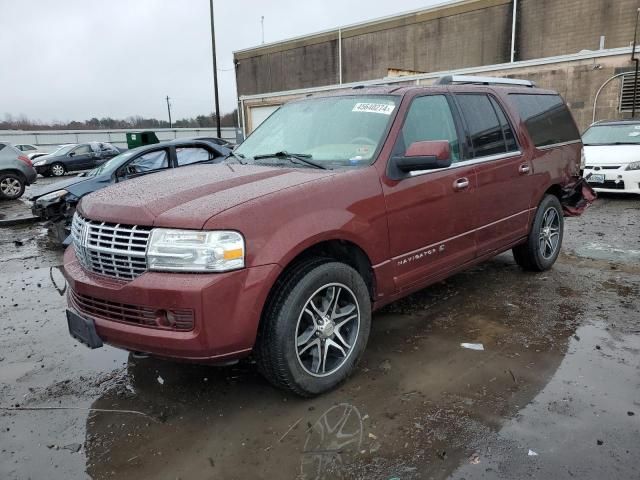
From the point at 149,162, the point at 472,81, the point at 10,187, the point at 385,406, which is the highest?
the point at 472,81

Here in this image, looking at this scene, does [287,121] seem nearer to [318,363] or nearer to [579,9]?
[318,363]

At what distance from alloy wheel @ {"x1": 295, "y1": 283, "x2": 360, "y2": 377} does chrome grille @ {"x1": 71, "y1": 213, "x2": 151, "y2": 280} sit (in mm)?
968

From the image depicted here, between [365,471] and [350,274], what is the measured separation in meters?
1.16

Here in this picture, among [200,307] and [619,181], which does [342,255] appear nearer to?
[200,307]

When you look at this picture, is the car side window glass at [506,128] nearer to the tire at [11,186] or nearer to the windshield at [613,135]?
the windshield at [613,135]

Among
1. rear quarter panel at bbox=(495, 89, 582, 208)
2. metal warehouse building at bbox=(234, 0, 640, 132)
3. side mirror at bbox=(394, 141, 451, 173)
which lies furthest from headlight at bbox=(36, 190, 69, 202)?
metal warehouse building at bbox=(234, 0, 640, 132)

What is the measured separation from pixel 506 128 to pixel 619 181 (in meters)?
6.25

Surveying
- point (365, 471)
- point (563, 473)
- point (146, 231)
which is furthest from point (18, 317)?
point (563, 473)

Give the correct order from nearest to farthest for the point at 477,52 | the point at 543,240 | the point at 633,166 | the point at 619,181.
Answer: the point at 543,240
the point at 633,166
the point at 619,181
the point at 477,52

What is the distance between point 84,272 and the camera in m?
3.05

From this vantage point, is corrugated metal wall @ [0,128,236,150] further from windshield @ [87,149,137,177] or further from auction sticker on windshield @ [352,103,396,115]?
auction sticker on windshield @ [352,103,396,115]

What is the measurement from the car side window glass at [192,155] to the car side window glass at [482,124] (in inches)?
213

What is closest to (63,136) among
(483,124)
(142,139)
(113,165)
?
(142,139)

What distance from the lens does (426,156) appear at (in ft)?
10.7
